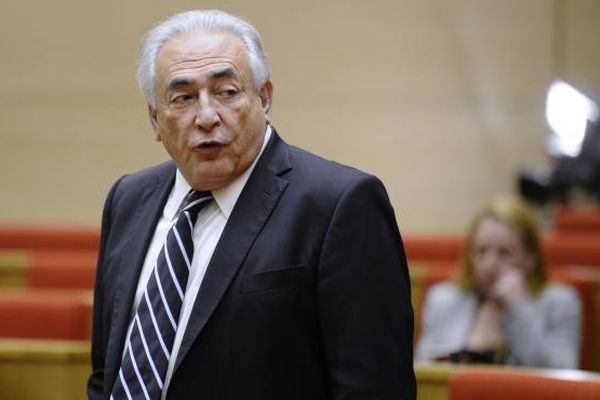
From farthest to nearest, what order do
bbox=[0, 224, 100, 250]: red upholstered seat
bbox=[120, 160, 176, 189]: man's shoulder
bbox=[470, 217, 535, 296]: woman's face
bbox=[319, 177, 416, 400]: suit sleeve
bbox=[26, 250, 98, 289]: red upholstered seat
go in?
bbox=[0, 224, 100, 250]: red upholstered seat < bbox=[26, 250, 98, 289]: red upholstered seat < bbox=[470, 217, 535, 296]: woman's face < bbox=[120, 160, 176, 189]: man's shoulder < bbox=[319, 177, 416, 400]: suit sleeve

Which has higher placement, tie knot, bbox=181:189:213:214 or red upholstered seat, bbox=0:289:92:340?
tie knot, bbox=181:189:213:214

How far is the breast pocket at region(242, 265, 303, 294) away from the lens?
119 cm

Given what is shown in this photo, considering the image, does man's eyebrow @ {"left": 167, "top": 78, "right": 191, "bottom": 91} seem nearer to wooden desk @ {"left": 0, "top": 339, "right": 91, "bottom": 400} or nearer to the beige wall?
wooden desk @ {"left": 0, "top": 339, "right": 91, "bottom": 400}

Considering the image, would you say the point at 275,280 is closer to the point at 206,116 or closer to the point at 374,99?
the point at 206,116

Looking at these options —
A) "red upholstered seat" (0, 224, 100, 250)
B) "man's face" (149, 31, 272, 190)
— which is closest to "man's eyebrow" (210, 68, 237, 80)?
"man's face" (149, 31, 272, 190)

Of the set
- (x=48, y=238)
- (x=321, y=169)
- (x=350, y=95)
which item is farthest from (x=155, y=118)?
(x=350, y=95)

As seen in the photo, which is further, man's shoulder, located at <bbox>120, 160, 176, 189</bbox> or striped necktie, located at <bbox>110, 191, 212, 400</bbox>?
man's shoulder, located at <bbox>120, 160, 176, 189</bbox>

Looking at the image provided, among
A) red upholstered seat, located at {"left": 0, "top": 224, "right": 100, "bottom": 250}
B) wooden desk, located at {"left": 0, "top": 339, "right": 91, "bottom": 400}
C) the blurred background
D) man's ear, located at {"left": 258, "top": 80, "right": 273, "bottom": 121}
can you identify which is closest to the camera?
man's ear, located at {"left": 258, "top": 80, "right": 273, "bottom": 121}

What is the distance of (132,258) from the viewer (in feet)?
4.40

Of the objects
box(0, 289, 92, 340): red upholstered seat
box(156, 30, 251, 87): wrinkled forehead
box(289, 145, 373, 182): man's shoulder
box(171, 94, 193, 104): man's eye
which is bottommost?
box(0, 289, 92, 340): red upholstered seat

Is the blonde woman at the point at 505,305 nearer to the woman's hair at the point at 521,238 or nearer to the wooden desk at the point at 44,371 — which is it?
the woman's hair at the point at 521,238

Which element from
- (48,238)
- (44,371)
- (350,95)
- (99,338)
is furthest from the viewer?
(350,95)

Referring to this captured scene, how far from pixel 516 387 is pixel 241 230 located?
0.50 metres

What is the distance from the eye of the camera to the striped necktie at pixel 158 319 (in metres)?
1.24
